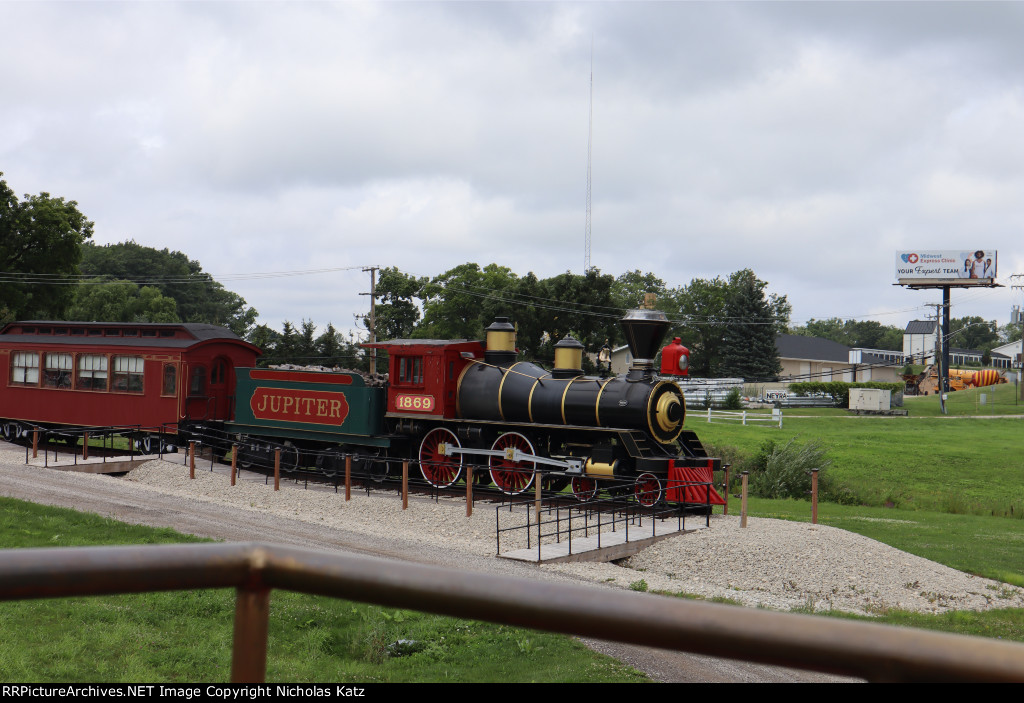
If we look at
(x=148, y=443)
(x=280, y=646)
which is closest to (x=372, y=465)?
(x=148, y=443)

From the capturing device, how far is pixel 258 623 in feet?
5.25

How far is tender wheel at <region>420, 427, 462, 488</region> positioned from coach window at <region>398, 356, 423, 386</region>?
1321mm

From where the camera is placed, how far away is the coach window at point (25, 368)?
26.3 metres

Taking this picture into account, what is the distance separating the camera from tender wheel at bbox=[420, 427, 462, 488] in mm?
20438

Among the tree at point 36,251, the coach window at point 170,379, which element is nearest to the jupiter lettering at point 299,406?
the coach window at point 170,379

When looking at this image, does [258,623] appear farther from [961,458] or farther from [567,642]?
[961,458]

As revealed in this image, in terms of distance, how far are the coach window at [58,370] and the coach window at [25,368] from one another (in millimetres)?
485

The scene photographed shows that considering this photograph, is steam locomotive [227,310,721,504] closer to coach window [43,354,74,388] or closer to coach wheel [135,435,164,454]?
coach wheel [135,435,164,454]

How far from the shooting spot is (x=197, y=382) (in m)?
24.2

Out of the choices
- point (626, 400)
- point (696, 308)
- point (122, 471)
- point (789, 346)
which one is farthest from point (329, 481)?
point (789, 346)

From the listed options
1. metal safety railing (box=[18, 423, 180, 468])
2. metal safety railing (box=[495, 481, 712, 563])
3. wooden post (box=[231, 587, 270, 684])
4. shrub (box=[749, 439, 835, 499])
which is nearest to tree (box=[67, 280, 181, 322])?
metal safety railing (box=[18, 423, 180, 468])

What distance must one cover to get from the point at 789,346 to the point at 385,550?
77259 mm

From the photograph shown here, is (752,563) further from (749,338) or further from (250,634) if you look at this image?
(749,338)

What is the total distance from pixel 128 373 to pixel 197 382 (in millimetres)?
2098
